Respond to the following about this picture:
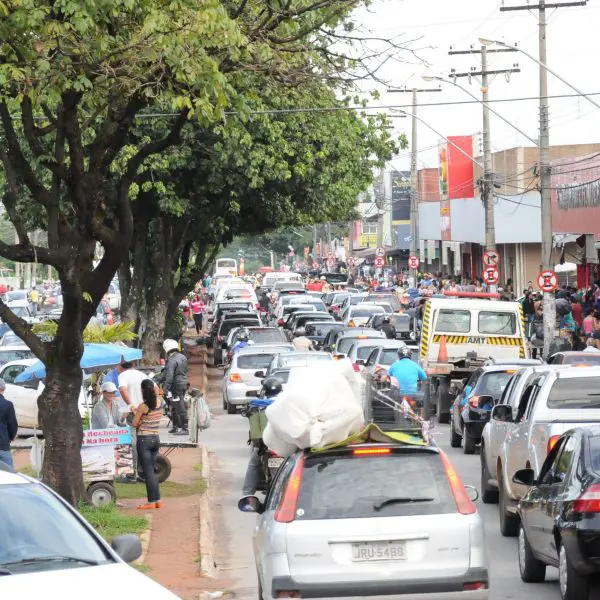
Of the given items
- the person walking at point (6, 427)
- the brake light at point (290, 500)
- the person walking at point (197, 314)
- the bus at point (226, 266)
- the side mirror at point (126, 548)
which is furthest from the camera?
the bus at point (226, 266)

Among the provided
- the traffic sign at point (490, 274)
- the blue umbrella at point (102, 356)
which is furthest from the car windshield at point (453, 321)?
the traffic sign at point (490, 274)

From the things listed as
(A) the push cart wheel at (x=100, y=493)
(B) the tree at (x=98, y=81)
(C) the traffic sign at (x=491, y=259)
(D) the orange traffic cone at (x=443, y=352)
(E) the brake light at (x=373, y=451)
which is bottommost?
(A) the push cart wheel at (x=100, y=493)

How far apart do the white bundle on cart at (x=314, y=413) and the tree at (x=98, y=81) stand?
16.8 ft

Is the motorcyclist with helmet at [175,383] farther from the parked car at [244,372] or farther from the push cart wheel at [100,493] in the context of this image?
the push cart wheel at [100,493]

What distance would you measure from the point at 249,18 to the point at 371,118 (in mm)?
24758

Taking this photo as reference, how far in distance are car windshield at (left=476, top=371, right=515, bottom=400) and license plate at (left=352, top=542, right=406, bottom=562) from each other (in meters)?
13.2

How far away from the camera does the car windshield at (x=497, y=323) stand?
30359mm

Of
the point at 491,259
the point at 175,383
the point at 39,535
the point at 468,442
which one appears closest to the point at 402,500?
the point at 39,535

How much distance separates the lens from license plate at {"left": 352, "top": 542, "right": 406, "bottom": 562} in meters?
9.08

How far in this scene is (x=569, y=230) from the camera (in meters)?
46.9

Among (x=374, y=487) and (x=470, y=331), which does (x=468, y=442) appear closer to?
(x=470, y=331)

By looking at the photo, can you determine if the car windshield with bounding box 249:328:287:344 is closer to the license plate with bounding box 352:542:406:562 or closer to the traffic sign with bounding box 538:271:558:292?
the traffic sign with bounding box 538:271:558:292

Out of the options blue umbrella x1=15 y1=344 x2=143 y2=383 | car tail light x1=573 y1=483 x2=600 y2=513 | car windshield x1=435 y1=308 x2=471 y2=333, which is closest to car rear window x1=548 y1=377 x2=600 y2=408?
car tail light x1=573 y1=483 x2=600 y2=513

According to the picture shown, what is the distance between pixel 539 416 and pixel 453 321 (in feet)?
53.3
